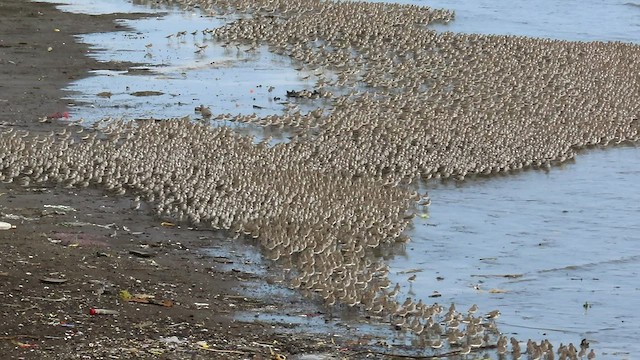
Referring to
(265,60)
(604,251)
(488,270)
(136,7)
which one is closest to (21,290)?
(488,270)

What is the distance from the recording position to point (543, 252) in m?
14.1

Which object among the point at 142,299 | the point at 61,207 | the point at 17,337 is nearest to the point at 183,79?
the point at 61,207

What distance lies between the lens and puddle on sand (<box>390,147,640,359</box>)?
11.7 meters

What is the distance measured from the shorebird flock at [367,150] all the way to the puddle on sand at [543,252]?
37 cm

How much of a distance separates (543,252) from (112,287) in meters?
5.71

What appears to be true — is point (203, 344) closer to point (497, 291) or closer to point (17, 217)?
point (497, 291)

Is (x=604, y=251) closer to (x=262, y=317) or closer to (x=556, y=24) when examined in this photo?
(x=262, y=317)

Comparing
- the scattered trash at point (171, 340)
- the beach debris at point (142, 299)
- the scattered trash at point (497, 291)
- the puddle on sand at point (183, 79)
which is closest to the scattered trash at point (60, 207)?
the beach debris at point (142, 299)

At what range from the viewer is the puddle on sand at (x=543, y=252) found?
460 inches

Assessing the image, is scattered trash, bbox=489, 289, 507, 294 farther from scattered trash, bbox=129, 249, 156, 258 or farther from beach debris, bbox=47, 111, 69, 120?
beach debris, bbox=47, 111, 69, 120

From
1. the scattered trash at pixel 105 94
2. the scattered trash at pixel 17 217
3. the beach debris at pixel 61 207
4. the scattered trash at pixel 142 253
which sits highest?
the scattered trash at pixel 105 94

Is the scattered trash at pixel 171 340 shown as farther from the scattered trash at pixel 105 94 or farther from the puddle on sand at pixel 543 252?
the scattered trash at pixel 105 94

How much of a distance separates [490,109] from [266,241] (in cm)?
836

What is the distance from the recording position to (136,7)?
32938 mm
